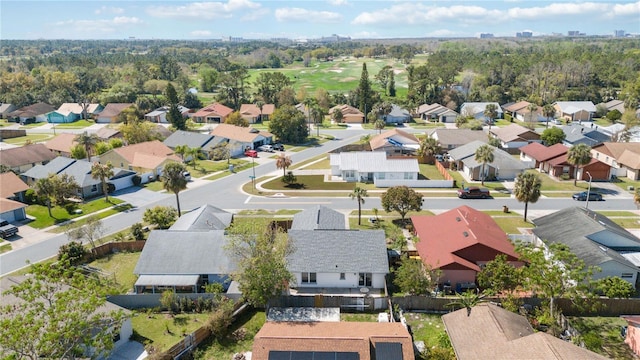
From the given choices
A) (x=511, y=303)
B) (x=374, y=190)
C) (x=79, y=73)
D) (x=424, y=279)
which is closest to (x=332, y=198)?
(x=374, y=190)

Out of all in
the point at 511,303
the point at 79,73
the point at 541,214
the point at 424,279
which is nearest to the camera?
the point at 511,303

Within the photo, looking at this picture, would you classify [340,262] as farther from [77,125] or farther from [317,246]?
[77,125]

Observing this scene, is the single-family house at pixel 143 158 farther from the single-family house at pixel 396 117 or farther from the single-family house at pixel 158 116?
the single-family house at pixel 396 117

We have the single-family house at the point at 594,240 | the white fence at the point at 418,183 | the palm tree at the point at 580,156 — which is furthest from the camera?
the white fence at the point at 418,183

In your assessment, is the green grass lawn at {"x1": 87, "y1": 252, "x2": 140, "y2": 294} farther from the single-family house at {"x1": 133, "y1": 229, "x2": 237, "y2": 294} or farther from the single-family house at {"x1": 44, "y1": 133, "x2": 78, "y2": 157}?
the single-family house at {"x1": 44, "y1": 133, "x2": 78, "y2": 157}

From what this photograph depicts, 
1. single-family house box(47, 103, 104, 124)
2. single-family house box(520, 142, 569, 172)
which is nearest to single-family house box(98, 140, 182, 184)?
single-family house box(520, 142, 569, 172)

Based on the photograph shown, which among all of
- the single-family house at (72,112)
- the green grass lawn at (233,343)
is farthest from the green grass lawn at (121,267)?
the single-family house at (72,112)

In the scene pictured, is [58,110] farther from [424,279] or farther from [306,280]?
[424,279]
